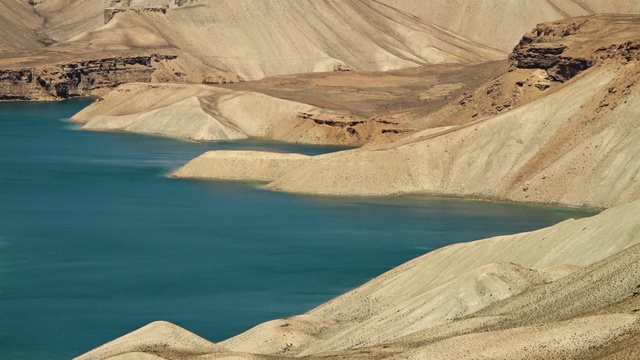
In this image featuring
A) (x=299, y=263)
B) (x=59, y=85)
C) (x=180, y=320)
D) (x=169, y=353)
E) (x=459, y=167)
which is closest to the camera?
(x=169, y=353)

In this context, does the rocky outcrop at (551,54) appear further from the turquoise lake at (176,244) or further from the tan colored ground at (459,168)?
the turquoise lake at (176,244)

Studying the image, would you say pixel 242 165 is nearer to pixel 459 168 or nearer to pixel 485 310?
pixel 459 168

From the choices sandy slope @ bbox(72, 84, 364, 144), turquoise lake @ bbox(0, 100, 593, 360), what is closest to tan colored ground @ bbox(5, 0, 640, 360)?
sandy slope @ bbox(72, 84, 364, 144)

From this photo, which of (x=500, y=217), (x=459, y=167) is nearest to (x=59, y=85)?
(x=459, y=167)

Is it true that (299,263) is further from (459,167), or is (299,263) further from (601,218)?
(459,167)

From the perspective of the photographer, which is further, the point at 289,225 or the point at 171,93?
the point at 171,93

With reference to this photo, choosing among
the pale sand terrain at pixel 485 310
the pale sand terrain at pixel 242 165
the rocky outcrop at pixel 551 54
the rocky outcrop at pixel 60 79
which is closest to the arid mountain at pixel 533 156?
the pale sand terrain at pixel 242 165
